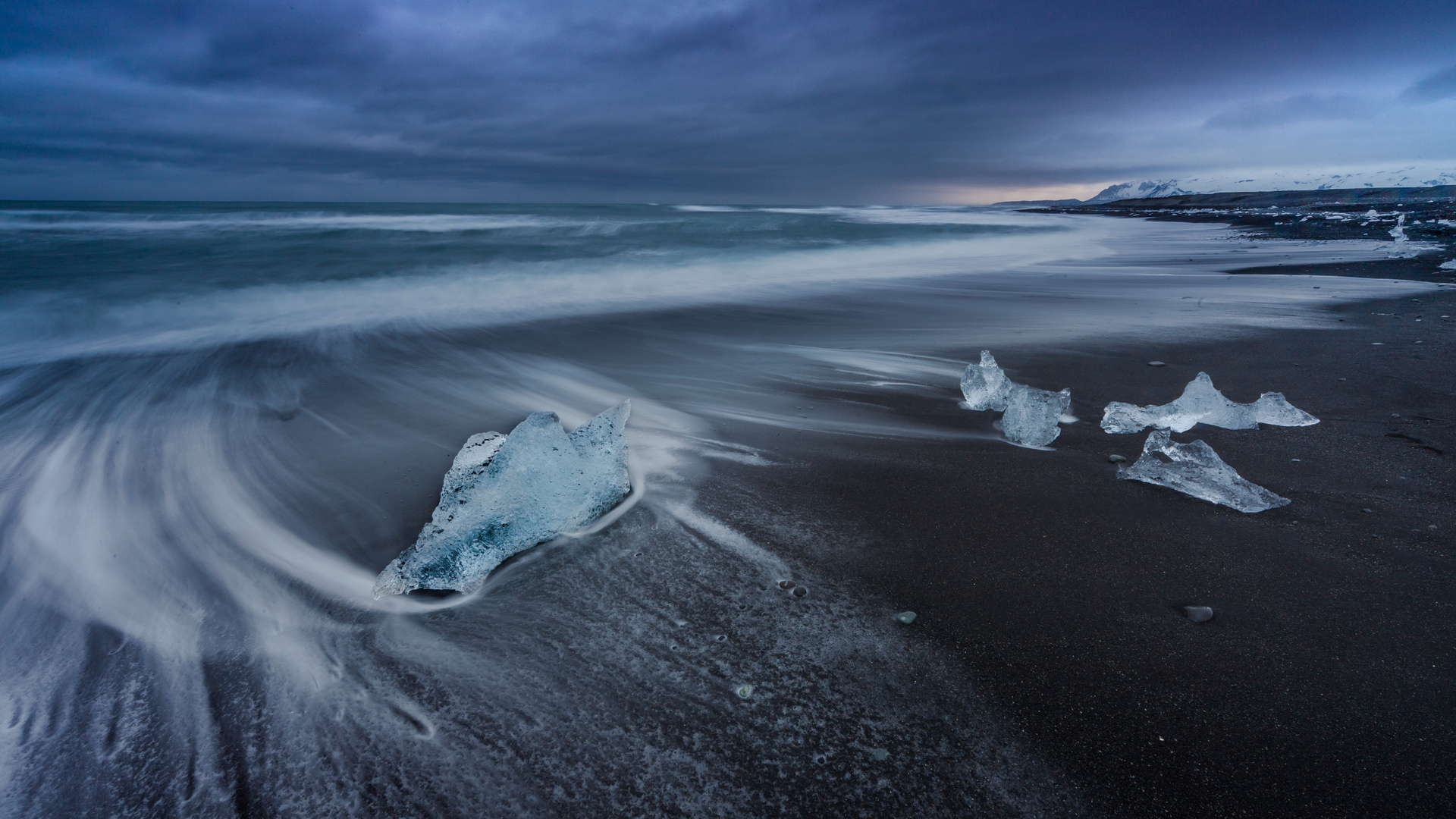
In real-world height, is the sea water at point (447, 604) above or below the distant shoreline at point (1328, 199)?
below

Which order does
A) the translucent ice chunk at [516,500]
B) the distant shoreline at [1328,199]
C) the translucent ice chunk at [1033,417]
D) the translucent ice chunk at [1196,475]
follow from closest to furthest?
the translucent ice chunk at [516,500] < the translucent ice chunk at [1196,475] < the translucent ice chunk at [1033,417] < the distant shoreline at [1328,199]

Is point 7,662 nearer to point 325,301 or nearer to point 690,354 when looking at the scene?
point 690,354

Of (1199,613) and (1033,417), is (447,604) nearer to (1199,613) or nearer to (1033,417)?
(1199,613)

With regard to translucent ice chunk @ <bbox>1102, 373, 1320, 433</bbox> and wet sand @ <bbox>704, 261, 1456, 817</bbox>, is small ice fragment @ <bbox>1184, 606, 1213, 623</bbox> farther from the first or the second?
translucent ice chunk @ <bbox>1102, 373, 1320, 433</bbox>

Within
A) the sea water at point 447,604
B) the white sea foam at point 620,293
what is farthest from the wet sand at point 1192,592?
the white sea foam at point 620,293

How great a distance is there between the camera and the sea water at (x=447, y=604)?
4.64 ft

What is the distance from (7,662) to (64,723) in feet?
1.60

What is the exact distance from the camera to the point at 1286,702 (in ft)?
4.92

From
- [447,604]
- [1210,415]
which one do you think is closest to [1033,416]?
[1210,415]

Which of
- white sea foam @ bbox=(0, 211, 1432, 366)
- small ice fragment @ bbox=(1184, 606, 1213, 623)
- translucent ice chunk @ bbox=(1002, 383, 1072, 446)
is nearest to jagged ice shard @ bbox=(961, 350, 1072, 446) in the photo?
translucent ice chunk @ bbox=(1002, 383, 1072, 446)

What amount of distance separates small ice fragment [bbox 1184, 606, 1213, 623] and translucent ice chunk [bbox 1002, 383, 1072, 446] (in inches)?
51.9

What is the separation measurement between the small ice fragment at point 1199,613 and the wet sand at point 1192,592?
29 mm

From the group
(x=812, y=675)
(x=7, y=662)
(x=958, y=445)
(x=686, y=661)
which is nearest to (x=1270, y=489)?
(x=958, y=445)

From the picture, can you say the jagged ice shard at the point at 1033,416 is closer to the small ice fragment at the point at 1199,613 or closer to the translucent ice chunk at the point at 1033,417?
the translucent ice chunk at the point at 1033,417
